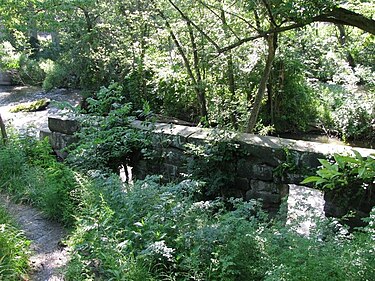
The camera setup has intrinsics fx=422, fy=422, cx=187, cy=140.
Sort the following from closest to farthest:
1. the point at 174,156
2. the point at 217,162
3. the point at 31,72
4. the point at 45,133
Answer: the point at 217,162
the point at 174,156
the point at 45,133
the point at 31,72

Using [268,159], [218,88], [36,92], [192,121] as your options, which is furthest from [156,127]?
[36,92]

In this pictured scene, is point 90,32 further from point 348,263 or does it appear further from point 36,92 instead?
point 348,263

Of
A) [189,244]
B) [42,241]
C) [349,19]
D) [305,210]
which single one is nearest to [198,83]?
[349,19]

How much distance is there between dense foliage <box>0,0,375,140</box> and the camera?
6809 mm

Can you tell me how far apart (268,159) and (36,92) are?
1158cm

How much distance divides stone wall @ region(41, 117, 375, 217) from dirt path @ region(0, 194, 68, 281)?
143 centimetres

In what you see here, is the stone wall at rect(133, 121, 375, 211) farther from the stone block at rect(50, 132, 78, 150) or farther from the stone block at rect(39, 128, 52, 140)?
the stone block at rect(39, 128, 52, 140)

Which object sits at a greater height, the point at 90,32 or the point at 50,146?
the point at 90,32

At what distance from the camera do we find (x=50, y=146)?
20.2ft

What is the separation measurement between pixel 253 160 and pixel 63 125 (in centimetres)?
299

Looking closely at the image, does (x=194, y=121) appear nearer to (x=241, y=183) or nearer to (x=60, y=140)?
(x=60, y=140)

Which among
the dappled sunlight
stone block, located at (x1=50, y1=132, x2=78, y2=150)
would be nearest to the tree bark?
the dappled sunlight

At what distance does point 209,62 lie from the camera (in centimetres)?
694

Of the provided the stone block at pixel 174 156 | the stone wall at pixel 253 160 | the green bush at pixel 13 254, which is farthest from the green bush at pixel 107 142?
the green bush at pixel 13 254
